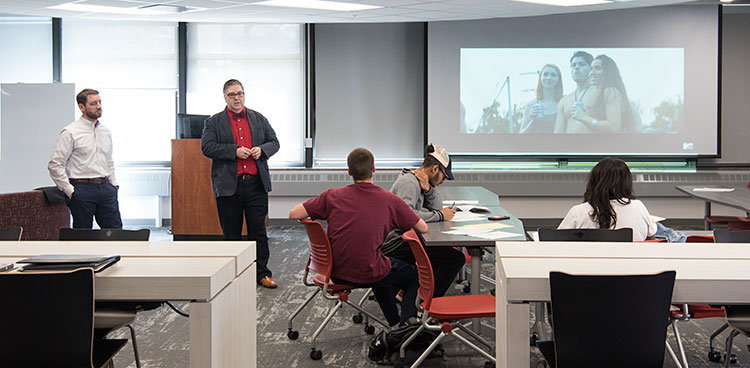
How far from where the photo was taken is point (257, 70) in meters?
9.27

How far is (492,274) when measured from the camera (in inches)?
226

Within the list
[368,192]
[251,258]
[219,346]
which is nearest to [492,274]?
[368,192]

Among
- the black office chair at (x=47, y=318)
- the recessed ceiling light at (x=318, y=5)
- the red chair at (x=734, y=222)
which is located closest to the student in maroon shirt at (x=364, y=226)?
the black office chair at (x=47, y=318)

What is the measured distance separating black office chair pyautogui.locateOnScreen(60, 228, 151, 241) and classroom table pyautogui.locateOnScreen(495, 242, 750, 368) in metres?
1.70

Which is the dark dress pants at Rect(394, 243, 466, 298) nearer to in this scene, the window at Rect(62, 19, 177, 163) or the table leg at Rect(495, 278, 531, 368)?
the table leg at Rect(495, 278, 531, 368)

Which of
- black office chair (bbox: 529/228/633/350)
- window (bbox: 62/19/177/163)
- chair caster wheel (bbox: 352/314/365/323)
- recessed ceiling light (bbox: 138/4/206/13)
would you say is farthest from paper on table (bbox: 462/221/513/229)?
window (bbox: 62/19/177/163)

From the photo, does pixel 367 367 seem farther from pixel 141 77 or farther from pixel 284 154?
pixel 141 77

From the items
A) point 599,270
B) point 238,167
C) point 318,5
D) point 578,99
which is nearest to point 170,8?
point 318,5

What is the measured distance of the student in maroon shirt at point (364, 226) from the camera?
346cm

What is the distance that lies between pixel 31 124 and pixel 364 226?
6.41 m

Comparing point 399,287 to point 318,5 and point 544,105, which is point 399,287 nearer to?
point 318,5

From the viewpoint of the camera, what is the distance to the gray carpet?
3484 millimetres

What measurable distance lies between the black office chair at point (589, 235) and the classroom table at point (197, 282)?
4.82ft

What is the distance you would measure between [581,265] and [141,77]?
8.27m
